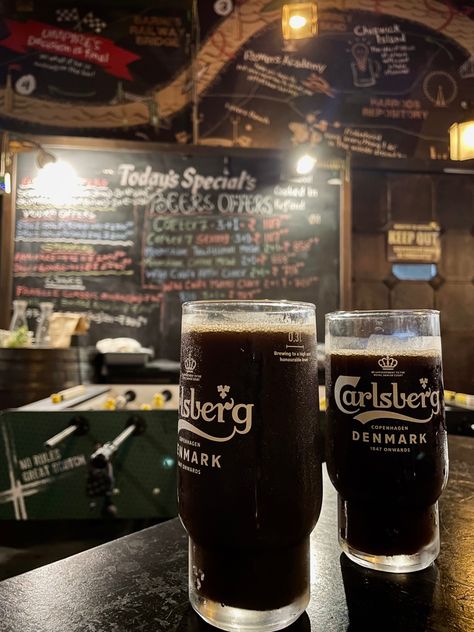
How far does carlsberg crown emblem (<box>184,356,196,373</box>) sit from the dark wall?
10.8ft

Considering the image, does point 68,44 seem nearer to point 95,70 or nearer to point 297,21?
point 95,70

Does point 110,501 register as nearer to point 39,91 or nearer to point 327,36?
point 39,91

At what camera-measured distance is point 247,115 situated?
366 cm

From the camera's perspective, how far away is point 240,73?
12.1 ft

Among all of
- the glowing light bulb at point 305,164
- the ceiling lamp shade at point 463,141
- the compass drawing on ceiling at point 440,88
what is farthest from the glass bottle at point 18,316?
the compass drawing on ceiling at point 440,88

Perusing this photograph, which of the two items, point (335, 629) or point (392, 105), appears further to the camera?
point (392, 105)

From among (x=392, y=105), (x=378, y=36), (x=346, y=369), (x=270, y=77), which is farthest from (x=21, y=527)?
(x=378, y=36)

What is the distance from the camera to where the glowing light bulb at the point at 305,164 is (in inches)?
137

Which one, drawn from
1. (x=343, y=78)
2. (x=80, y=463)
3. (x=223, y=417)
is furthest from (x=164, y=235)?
(x=223, y=417)

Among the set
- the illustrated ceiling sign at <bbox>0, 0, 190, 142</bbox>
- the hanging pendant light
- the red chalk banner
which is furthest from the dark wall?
the red chalk banner

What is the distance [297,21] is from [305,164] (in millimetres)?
984

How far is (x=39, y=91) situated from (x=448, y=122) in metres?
3.01

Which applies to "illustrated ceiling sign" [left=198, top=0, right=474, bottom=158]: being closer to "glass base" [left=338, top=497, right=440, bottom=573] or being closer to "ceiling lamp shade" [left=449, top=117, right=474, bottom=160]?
"ceiling lamp shade" [left=449, top=117, right=474, bottom=160]

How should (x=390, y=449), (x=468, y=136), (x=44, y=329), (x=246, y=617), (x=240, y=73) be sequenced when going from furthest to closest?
(x=240, y=73) < (x=44, y=329) < (x=468, y=136) < (x=390, y=449) < (x=246, y=617)
